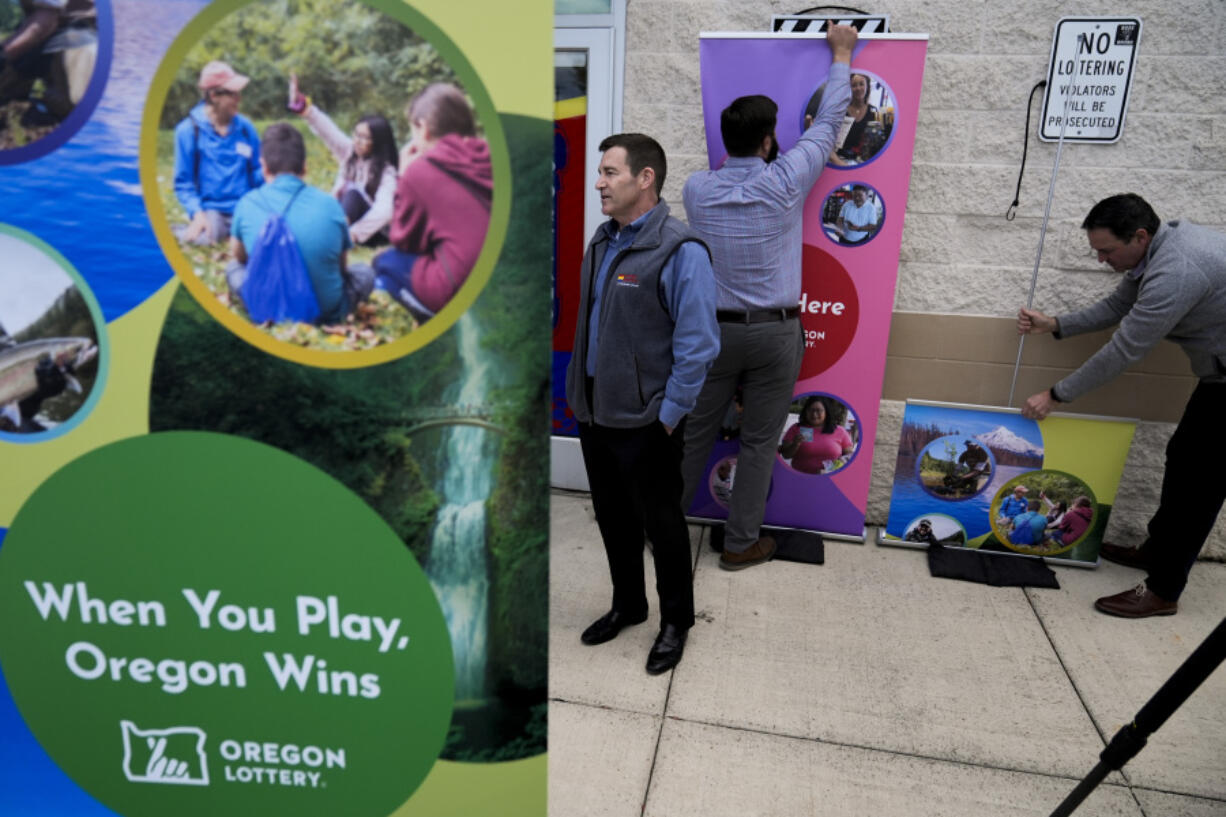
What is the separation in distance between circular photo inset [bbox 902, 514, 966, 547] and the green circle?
341 centimetres

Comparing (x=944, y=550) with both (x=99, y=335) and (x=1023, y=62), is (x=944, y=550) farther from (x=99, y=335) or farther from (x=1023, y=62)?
(x=99, y=335)

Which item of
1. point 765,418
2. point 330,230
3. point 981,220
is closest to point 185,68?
point 330,230

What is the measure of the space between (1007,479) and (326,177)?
148 inches

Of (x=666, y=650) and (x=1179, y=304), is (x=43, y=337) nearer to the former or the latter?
(x=666, y=650)

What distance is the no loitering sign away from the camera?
3.56m

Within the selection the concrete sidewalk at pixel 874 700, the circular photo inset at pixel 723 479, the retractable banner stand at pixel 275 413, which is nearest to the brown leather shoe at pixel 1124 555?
→ the concrete sidewalk at pixel 874 700

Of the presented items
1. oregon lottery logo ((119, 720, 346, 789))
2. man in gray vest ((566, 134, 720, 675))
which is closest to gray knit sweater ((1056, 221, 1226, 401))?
man in gray vest ((566, 134, 720, 675))

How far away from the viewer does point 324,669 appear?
1.21 metres

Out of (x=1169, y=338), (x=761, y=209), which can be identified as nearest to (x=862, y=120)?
(x=761, y=209)

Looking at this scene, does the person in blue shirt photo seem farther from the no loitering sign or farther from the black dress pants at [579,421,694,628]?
the no loitering sign

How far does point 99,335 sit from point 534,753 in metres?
0.85

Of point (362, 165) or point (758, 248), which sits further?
point (758, 248)

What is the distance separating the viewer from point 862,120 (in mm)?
3648

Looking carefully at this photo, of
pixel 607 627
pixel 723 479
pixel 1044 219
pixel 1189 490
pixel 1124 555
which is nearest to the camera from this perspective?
pixel 607 627
